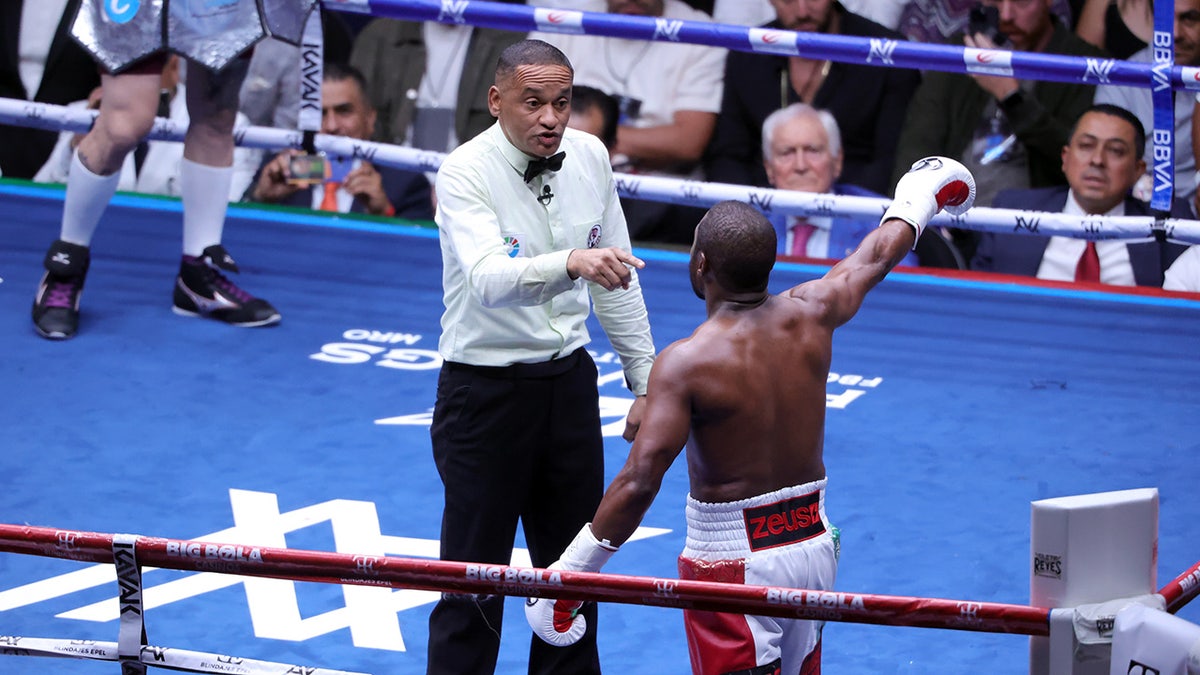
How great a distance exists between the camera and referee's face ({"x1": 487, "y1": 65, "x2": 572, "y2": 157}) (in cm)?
284

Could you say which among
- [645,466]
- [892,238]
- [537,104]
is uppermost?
[537,104]

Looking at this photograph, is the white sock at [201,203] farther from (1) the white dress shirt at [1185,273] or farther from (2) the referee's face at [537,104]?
(1) the white dress shirt at [1185,273]

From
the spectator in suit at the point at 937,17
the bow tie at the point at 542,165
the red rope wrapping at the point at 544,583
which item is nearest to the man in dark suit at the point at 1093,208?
the spectator in suit at the point at 937,17

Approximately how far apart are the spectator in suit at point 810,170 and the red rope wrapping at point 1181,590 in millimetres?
3680

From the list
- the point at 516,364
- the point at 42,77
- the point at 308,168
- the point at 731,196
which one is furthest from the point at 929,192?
the point at 42,77

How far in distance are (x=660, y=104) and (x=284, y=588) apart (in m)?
3.32

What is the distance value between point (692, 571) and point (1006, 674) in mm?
1042

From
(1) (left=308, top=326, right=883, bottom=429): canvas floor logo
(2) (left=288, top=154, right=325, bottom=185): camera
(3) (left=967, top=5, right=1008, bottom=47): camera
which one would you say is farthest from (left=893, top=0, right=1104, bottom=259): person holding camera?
(2) (left=288, top=154, right=325, bottom=185): camera

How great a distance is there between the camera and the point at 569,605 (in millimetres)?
2613

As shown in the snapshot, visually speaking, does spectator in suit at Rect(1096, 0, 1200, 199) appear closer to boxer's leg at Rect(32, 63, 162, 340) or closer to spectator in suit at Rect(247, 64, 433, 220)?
spectator in suit at Rect(247, 64, 433, 220)

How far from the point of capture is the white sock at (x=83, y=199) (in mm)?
5234

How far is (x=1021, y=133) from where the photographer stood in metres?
5.88

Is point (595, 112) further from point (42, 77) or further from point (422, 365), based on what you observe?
point (42, 77)

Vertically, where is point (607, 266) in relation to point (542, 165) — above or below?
below
